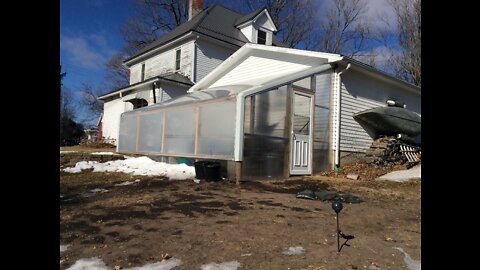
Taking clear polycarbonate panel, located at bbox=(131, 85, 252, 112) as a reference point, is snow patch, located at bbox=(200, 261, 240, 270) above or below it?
below

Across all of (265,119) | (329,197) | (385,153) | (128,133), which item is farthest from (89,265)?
(385,153)

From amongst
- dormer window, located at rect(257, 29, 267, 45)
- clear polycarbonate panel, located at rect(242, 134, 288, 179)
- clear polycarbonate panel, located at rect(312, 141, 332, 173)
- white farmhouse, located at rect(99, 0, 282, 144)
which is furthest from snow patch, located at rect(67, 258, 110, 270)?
dormer window, located at rect(257, 29, 267, 45)

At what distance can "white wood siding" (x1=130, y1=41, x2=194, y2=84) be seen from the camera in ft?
59.9

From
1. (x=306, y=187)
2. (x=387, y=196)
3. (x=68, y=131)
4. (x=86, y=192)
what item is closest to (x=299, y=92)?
(x=306, y=187)

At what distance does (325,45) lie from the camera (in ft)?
96.4

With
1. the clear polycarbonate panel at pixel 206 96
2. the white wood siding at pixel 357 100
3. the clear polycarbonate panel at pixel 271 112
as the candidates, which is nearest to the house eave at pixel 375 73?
the white wood siding at pixel 357 100

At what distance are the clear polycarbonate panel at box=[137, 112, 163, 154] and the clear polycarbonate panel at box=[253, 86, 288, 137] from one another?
423 centimetres

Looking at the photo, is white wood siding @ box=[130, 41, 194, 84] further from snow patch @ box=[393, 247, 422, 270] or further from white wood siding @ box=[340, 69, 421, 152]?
snow patch @ box=[393, 247, 422, 270]

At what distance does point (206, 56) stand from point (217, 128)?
10666 mm

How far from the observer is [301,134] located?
9.83 m
